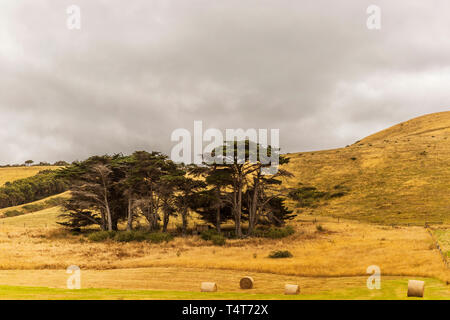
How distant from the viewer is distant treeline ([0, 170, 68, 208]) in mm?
107062

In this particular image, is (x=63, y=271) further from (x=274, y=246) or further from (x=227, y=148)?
(x=227, y=148)

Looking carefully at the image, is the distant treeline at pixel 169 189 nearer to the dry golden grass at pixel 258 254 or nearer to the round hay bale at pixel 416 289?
the dry golden grass at pixel 258 254

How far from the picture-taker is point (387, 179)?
79.9 m

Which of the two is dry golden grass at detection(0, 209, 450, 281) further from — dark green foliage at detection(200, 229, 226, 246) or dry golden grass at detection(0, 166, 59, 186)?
dry golden grass at detection(0, 166, 59, 186)

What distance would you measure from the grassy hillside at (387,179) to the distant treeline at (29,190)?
8250cm

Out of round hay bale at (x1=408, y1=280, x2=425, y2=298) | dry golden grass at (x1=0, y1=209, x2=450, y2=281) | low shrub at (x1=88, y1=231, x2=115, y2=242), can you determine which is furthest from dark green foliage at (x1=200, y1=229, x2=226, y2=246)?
round hay bale at (x1=408, y1=280, x2=425, y2=298)

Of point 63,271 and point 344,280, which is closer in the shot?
point 344,280

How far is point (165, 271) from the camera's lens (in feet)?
83.6

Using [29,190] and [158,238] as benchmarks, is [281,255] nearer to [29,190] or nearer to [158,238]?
[158,238]

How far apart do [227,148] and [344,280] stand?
92.8ft

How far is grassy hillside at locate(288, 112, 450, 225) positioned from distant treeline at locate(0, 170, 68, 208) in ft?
271

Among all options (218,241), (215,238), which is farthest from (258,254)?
(215,238)
